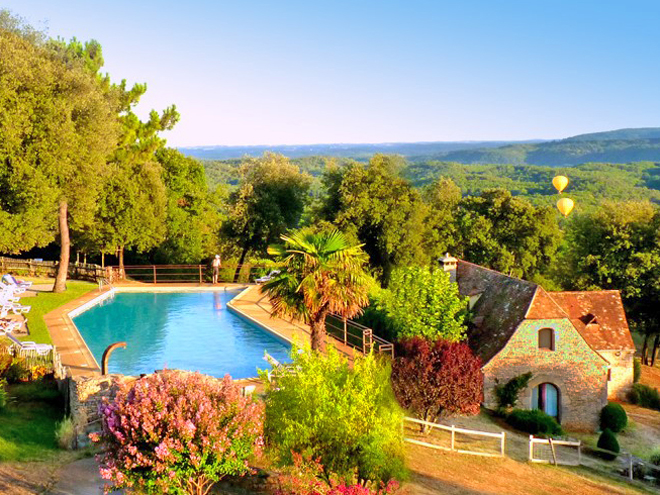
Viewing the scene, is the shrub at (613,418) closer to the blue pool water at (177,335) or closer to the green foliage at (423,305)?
the green foliage at (423,305)

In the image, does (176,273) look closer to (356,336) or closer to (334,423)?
(356,336)

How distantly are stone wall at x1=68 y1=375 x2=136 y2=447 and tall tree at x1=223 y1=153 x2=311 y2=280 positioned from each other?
3318 cm

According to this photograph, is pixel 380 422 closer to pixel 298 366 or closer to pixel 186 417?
pixel 298 366

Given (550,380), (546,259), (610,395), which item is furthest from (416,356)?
(546,259)

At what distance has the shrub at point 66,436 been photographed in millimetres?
16203

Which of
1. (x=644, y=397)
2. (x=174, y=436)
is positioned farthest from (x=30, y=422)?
(x=644, y=397)

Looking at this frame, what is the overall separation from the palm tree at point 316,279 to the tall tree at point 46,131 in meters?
15.1

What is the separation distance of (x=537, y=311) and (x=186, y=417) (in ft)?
61.8

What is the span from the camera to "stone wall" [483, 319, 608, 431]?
89.7 ft

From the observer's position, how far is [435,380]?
21.3 m

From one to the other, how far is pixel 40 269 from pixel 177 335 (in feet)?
51.0

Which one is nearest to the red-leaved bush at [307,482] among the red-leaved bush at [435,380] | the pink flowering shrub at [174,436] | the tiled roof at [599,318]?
the pink flowering shrub at [174,436]

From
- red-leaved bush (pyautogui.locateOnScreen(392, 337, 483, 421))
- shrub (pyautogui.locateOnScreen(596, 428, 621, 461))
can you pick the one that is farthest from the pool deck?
shrub (pyautogui.locateOnScreen(596, 428, 621, 461))

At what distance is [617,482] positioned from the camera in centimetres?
2003
